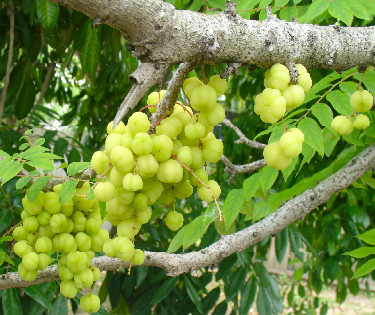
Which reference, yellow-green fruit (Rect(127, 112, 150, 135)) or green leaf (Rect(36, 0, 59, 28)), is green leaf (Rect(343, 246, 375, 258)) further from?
green leaf (Rect(36, 0, 59, 28))

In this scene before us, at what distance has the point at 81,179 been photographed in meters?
1.07

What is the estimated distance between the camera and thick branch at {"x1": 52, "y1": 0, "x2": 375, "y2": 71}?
1.84 ft

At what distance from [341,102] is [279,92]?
710mm

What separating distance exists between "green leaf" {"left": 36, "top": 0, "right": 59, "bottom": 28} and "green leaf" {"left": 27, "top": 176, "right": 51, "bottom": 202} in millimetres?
1237

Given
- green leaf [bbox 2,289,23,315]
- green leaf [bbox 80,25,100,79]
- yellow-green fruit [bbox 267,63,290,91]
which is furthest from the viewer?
green leaf [bbox 80,25,100,79]

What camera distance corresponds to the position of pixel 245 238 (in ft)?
4.78

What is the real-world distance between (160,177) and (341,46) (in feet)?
1.20

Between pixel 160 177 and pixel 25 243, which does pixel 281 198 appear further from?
pixel 160 177

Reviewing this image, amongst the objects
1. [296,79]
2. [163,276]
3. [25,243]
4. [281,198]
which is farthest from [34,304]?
[296,79]

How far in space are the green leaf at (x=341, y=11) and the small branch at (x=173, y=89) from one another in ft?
2.34

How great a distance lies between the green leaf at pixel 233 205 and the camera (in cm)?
141

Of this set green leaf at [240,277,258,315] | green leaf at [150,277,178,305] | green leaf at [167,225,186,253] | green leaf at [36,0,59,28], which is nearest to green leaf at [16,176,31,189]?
green leaf at [167,225,186,253]

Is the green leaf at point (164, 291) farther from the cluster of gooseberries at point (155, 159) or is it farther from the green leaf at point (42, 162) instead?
the cluster of gooseberries at point (155, 159)

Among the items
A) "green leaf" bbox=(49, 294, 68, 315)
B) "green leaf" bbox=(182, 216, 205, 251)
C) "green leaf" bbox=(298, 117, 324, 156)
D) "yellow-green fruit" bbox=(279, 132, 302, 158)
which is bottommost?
"green leaf" bbox=(49, 294, 68, 315)
